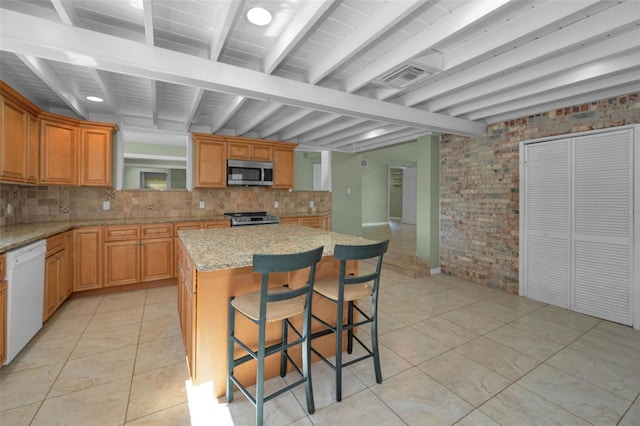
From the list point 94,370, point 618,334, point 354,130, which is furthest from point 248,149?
point 618,334

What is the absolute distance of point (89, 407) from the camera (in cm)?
179

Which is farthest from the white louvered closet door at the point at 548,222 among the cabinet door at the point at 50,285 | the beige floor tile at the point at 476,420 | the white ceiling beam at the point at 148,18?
the cabinet door at the point at 50,285

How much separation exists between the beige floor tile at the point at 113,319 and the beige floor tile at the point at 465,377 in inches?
114

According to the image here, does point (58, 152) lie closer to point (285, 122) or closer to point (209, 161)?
point (209, 161)

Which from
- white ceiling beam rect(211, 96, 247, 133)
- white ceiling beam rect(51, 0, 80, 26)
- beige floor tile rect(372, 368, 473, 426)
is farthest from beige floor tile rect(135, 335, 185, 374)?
white ceiling beam rect(211, 96, 247, 133)

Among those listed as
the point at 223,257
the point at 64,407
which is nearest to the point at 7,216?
the point at 64,407

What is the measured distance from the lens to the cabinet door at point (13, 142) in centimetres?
268

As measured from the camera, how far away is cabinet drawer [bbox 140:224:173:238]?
13.0 ft

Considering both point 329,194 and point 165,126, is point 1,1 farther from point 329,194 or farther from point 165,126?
point 329,194

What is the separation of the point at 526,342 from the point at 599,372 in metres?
0.51

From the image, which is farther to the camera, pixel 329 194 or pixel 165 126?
pixel 329 194

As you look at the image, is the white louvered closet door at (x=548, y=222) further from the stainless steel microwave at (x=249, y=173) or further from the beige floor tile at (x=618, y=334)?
the stainless steel microwave at (x=249, y=173)

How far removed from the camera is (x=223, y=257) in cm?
182

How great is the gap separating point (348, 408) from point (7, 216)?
4.15 meters
